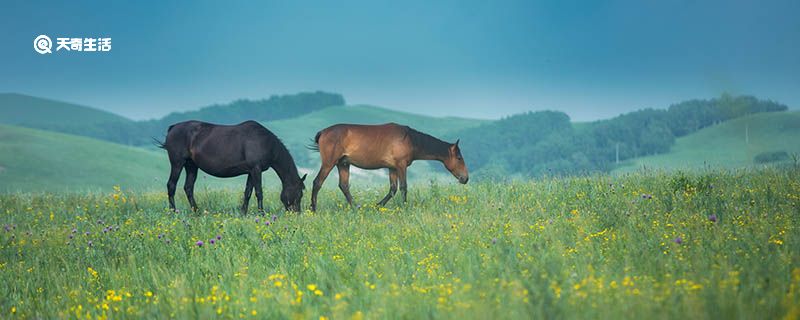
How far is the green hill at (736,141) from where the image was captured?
9500cm

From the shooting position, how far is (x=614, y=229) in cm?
995

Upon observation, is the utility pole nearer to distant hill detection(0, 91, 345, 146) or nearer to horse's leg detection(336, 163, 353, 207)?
horse's leg detection(336, 163, 353, 207)

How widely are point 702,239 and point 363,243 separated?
4.62 m

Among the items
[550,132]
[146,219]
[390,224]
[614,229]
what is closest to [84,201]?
[146,219]

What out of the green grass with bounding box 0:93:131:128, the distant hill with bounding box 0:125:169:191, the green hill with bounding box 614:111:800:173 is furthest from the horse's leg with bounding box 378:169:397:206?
the green grass with bounding box 0:93:131:128

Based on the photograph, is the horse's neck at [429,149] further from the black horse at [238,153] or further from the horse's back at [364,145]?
the black horse at [238,153]

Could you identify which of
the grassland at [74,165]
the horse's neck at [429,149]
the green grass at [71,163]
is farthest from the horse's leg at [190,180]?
the green grass at [71,163]

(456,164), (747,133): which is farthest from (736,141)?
(456,164)

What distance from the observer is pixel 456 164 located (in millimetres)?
16250

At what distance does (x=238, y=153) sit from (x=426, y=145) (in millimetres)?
4470

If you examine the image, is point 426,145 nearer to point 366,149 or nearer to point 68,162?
point 366,149

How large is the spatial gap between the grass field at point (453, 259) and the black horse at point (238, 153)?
1058 mm

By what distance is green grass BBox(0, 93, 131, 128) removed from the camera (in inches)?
6688

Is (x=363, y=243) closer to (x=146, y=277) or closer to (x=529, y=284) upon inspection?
(x=146, y=277)
